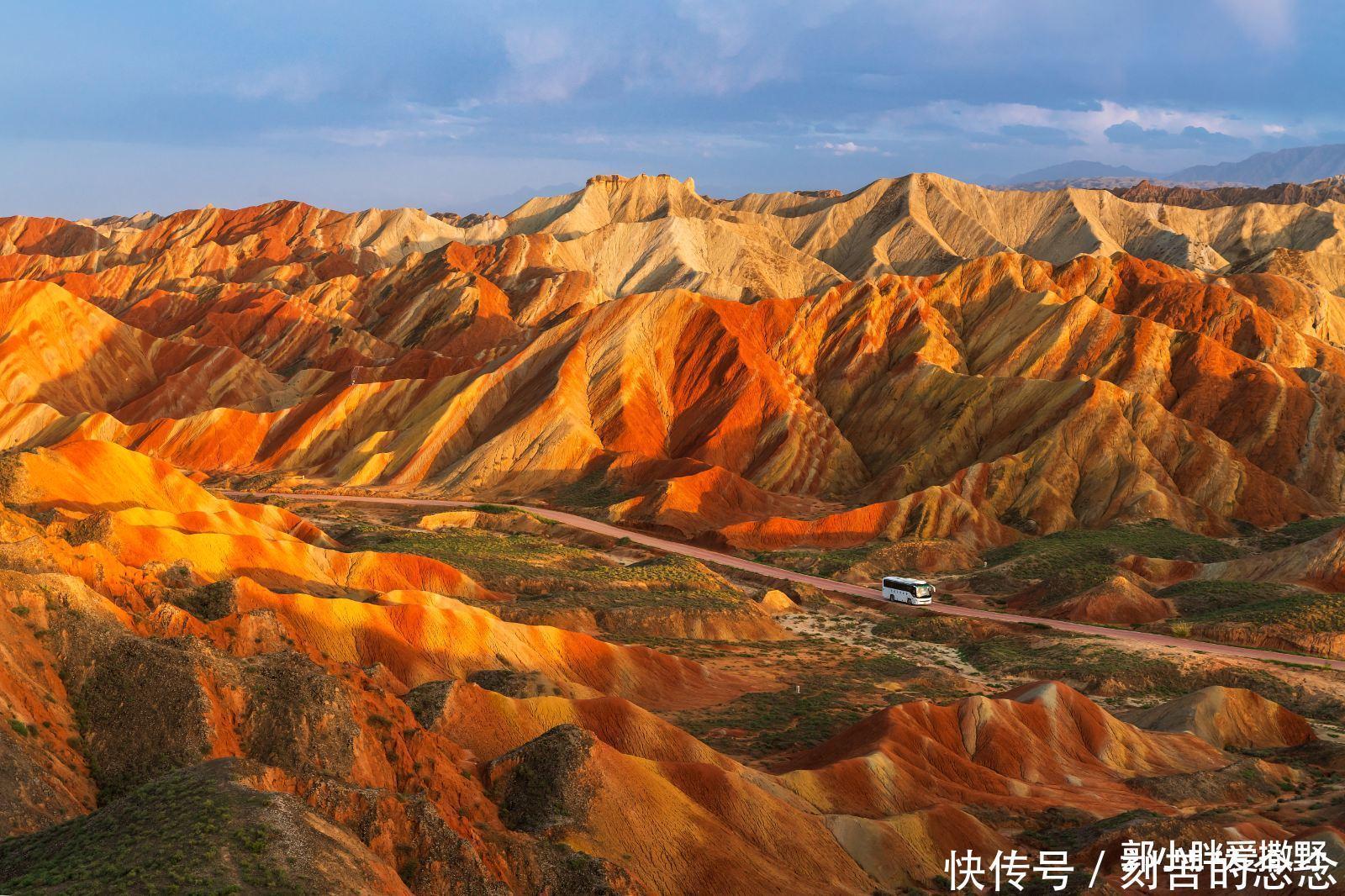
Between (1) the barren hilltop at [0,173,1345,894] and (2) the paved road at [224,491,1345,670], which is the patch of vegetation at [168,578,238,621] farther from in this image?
(2) the paved road at [224,491,1345,670]

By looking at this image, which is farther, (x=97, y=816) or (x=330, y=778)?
(x=330, y=778)

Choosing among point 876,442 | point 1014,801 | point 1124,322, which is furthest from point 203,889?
point 1124,322

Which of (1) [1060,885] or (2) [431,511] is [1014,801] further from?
(2) [431,511]

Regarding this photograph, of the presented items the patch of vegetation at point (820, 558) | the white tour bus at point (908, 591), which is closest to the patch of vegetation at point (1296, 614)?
the white tour bus at point (908, 591)

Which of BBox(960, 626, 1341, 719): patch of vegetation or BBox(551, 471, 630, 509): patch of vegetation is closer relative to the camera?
BBox(960, 626, 1341, 719): patch of vegetation

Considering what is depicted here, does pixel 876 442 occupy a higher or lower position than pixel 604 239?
lower

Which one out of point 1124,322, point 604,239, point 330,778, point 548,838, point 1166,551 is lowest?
point 1166,551

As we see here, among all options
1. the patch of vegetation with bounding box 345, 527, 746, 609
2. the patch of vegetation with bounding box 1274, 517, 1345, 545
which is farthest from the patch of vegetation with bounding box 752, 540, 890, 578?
the patch of vegetation with bounding box 1274, 517, 1345, 545

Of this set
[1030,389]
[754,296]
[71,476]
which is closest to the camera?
[71,476]
